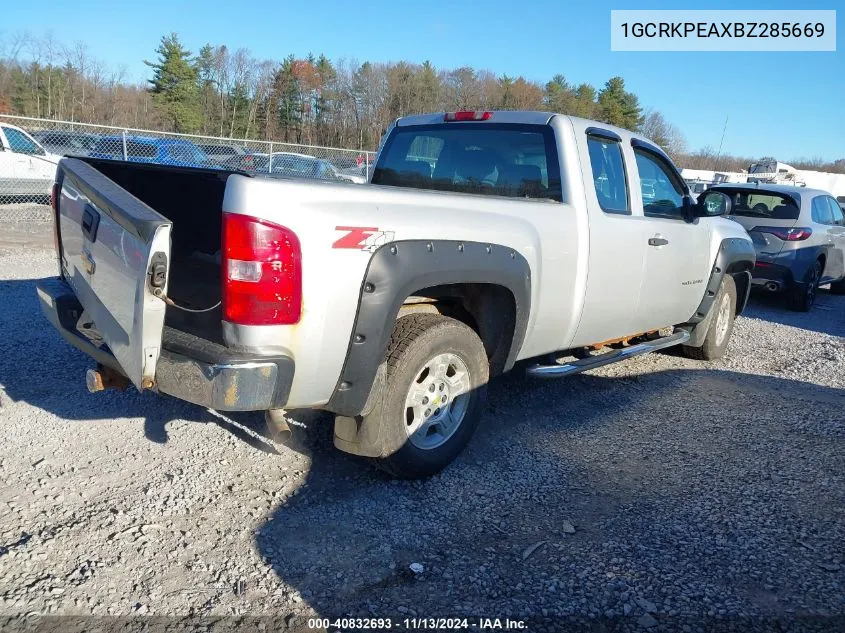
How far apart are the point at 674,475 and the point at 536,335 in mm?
1158

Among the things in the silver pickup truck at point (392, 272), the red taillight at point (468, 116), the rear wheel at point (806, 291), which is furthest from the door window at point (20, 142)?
the rear wheel at point (806, 291)

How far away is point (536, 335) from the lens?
4.04 metres

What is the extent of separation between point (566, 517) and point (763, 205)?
824 cm

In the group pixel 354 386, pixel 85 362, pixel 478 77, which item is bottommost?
pixel 85 362

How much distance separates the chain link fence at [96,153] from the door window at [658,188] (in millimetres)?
8200

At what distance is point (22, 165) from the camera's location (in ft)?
47.4

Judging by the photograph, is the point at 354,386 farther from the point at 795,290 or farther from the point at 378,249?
the point at 795,290

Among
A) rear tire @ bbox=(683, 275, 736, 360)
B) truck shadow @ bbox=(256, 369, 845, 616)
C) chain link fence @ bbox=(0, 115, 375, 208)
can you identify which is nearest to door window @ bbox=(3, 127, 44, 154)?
chain link fence @ bbox=(0, 115, 375, 208)

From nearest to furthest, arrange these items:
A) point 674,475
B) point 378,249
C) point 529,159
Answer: point 378,249 → point 674,475 → point 529,159

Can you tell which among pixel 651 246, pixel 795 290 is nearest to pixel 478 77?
pixel 795 290

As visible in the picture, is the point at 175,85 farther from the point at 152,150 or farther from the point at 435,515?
the point at 435,515

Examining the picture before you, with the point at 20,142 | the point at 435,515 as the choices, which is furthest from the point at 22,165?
the point at 435,515

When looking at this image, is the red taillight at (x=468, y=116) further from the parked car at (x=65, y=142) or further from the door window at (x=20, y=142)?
the door window at (x=20, y=142)

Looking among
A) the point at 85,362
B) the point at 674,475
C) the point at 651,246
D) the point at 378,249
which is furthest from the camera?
the point at 85,362
